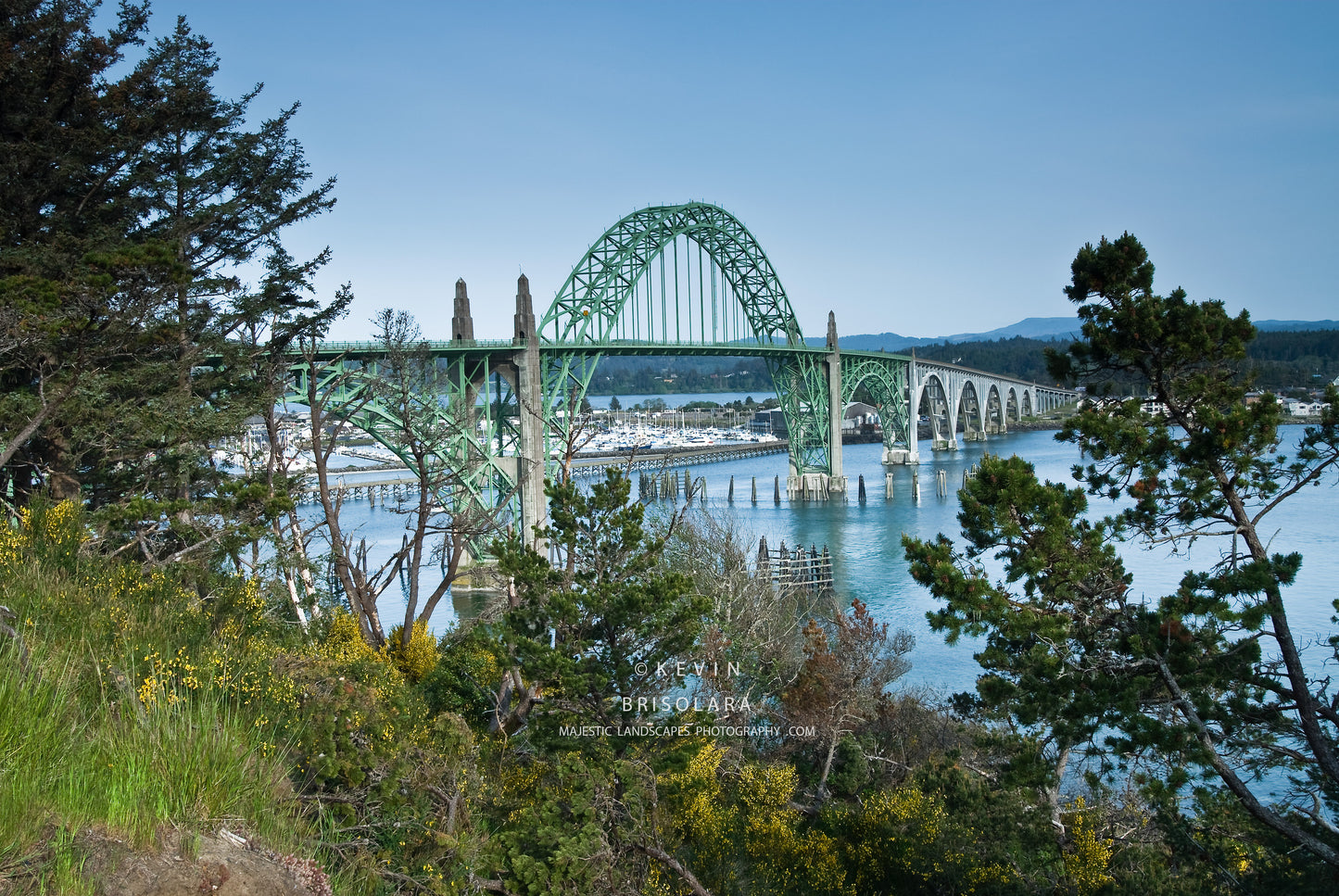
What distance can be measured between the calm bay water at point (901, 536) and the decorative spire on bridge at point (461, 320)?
25.5ft

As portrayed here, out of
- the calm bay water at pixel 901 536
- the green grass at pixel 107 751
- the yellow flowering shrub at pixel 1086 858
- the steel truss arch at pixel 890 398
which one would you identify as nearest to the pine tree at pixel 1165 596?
the calm bay water at pixel 901 536

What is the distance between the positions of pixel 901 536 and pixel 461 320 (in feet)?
80.5

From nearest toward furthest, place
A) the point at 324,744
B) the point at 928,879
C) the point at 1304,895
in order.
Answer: the point at 324,744 < the point at 1304,895 < the point at 928,879

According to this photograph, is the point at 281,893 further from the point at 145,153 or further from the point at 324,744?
the point at 145,153

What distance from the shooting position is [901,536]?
32.7 ft

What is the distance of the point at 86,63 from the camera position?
11.5 metres

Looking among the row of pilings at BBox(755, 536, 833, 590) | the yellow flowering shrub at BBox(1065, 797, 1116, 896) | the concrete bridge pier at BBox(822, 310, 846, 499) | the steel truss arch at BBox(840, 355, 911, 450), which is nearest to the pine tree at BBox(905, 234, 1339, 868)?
the yellow flowering shrub at BBox(1065, 797, 1116, 896)

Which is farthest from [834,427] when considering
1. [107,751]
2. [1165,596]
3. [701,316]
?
[107,751]

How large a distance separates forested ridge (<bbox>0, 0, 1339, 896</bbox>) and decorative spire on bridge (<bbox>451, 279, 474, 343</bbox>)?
18.3 m

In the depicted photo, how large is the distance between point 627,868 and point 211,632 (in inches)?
137

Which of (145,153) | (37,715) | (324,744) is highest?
(145,153)

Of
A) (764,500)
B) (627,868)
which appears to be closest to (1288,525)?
(764,500)

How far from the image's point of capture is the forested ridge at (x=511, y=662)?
409 cm

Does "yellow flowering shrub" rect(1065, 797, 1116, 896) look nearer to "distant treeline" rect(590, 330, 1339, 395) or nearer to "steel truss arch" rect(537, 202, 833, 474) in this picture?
"steel truss arch" rect(537, 202, 833, 474)
